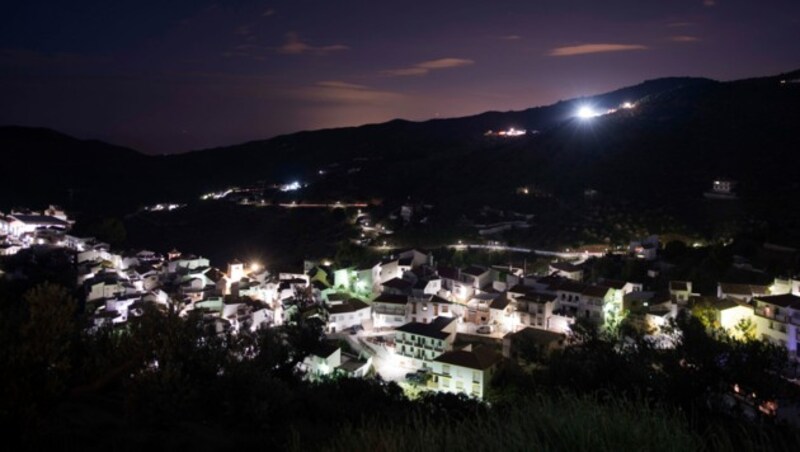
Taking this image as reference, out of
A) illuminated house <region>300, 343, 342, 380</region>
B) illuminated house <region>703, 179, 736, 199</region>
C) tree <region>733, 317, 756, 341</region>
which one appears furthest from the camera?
illuminated house <region>703, 179, 736, 199</region>

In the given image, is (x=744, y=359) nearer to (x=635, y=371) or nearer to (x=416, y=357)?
(x=635, y=371)

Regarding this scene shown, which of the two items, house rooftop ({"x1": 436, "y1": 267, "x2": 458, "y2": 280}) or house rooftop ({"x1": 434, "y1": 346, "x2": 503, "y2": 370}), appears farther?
house rooftop ({"x1": 436, "y1": 267, "x2": 458, "y2": 280})

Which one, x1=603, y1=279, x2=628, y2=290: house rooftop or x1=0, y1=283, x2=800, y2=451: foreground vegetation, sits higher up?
x1=0, y1=283, x2=800, y2=451: foreground vegetation

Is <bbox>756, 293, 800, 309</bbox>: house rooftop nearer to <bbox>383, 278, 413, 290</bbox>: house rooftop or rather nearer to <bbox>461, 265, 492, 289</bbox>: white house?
<bbox>461, 265, 492, 289</bbox>: white house

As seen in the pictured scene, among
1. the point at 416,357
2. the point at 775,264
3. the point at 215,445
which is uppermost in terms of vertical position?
the point at 215,445

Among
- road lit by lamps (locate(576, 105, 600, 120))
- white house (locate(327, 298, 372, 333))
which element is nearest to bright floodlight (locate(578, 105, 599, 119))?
road lit by lamps (locate(576, 105, 600, 120))

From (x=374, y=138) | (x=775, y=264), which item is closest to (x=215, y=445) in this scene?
(x=775, y=264)

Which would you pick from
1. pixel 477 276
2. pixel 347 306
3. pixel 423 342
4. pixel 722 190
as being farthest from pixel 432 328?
pixel 722 190

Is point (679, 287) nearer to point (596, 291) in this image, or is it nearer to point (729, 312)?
point (729, 312)
